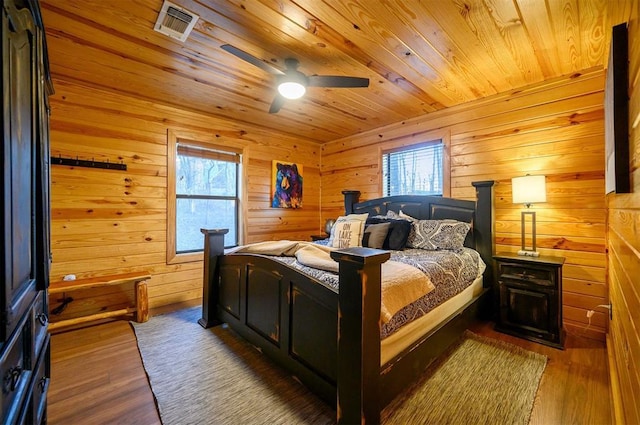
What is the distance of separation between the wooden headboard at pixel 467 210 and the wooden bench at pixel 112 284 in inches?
115

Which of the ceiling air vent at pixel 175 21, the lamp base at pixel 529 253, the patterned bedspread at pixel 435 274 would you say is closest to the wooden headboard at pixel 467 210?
the patterned bedspread at pixel 435 274

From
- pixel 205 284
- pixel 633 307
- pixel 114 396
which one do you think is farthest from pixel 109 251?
pixel 633 307

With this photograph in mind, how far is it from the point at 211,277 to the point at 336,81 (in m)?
2.15

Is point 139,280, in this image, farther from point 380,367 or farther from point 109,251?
point 380,367

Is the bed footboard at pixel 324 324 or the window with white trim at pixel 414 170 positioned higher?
the window with white trim at pixel 414 170

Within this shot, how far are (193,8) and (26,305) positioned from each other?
5.97ft

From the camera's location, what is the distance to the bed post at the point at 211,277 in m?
2.75

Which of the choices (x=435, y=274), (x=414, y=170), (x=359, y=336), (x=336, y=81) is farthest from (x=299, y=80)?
(x=414, y=170)

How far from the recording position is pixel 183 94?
10.0ft

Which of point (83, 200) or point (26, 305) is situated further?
point (83, 200)

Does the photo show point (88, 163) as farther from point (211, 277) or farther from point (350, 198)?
point (350, 198)

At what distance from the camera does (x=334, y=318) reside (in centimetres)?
154

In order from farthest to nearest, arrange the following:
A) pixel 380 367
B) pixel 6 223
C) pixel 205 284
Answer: pixel 205 284
pixel 380 367
pixel 6 223

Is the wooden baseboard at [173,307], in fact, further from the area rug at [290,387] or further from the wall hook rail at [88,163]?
the wall hook rail at [88,163]
